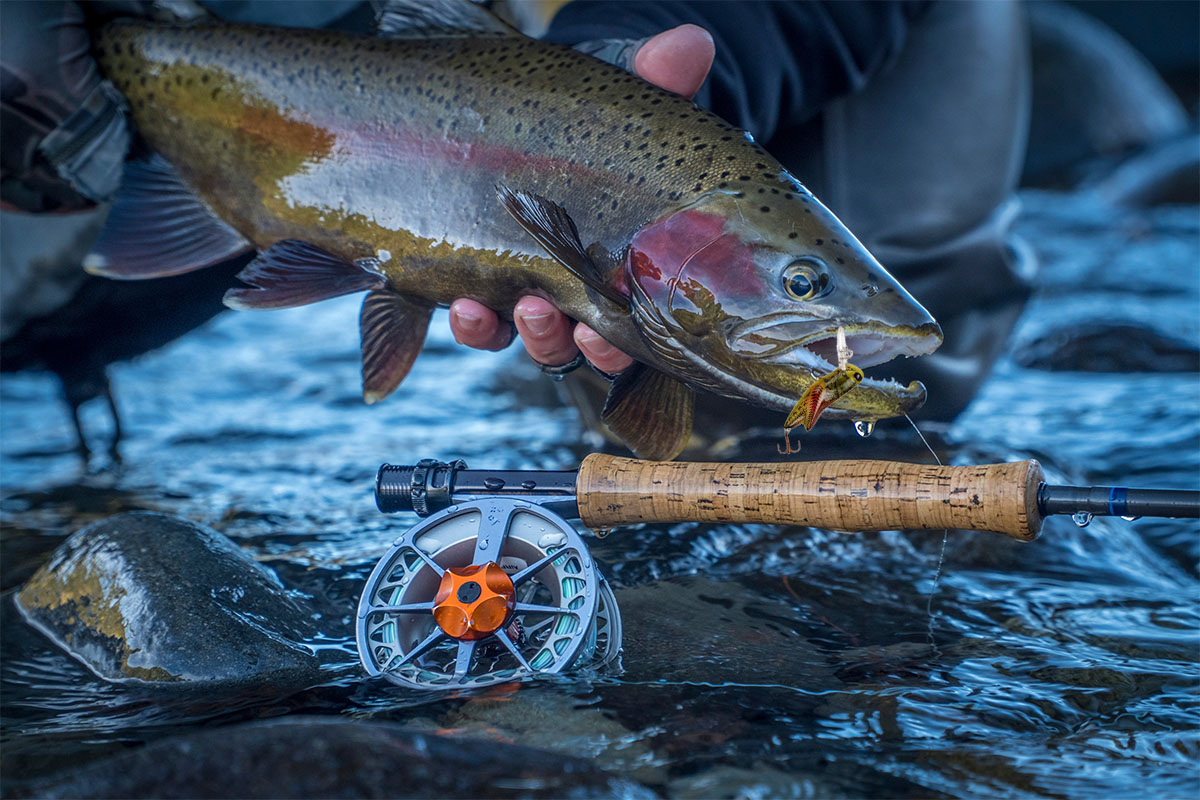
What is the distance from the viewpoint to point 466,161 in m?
2.24

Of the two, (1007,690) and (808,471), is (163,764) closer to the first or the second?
(808,471)

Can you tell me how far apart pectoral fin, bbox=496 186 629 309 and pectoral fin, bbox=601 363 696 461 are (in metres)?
0.21

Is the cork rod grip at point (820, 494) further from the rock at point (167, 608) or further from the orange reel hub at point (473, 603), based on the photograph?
the rock at point (167, 608)

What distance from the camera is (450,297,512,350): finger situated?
2316 mm

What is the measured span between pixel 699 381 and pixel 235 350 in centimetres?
389

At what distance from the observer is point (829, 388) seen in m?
1.78

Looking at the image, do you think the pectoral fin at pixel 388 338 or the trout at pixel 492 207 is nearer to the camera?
the trout at pixel 492 207

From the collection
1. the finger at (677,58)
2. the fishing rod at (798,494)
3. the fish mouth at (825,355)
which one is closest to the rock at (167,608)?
the fishing rod at (798,494)

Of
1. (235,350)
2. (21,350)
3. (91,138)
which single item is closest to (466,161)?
(91,138)

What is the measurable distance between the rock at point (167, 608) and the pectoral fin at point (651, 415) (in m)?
0.73

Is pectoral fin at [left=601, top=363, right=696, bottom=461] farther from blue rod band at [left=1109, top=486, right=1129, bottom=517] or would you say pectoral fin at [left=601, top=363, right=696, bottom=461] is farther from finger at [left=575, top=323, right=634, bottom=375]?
blue rod band at [left=1109, top=486, right=1129, bottom=517]

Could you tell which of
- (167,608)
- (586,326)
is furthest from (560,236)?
(167,608)

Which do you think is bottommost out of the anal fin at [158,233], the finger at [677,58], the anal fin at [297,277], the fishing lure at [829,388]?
the fishing lure at [829,388]

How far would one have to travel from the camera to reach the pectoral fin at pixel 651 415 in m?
2.21
